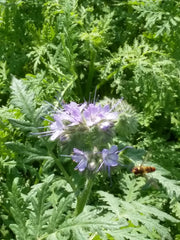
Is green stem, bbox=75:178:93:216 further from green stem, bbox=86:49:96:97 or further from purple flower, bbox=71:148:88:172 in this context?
green stem, bbox=86:49:96:97

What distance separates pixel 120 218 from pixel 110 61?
5.24 ft

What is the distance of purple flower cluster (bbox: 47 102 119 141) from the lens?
216 centimetres

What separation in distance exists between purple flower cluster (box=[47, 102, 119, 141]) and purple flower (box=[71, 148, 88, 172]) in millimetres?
125

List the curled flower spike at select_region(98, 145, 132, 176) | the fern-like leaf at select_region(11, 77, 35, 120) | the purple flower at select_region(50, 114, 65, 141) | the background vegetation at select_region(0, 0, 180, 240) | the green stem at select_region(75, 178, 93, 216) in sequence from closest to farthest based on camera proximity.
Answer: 1. the curled flower spike at select_region(98, 145, 132, 176)
2. the purple flower at select_region(50, 114, 65, 141)
3. the green stem at select_region(75, 178, 93, 216)
4. the fern-like leaf at select_region(11, 77, 35, 120)
5. the background vegetation at select_region(0, 0, 180, 240)

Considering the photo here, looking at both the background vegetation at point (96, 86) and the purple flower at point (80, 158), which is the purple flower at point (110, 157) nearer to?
the purple flower at point (80, 158)

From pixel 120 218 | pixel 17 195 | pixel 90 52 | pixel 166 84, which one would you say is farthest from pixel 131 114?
pixel 90 52

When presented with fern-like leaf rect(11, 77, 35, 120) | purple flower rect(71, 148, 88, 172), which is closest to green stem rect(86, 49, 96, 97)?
fern-like leaf rect(11, 77, 35, 120)

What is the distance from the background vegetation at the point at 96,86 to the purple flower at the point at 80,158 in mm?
391

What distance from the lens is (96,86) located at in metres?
3.62

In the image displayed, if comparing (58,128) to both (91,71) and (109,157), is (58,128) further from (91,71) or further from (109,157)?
(91,71)

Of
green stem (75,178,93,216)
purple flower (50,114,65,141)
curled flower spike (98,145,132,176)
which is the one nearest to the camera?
curled flower spike (98,145,132,176)

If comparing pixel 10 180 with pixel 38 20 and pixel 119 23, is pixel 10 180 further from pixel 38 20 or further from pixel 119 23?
pixel 119 23

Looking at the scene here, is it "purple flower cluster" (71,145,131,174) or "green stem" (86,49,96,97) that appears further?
"green stem" (86,49,96,97)

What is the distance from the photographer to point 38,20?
3986mm
